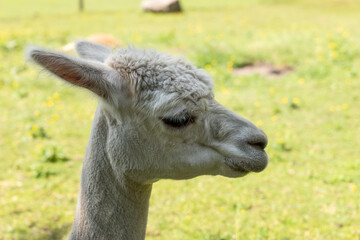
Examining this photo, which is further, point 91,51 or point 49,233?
point 49,233

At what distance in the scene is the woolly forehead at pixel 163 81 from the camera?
214cm

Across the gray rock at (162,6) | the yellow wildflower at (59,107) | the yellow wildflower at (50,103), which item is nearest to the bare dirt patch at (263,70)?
the yellow wildflower at (59,107)

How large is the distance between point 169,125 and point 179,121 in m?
0.06

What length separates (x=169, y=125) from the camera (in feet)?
7.22

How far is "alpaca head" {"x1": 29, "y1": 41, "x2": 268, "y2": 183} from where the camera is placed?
2154mm

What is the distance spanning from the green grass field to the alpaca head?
272 millimetres

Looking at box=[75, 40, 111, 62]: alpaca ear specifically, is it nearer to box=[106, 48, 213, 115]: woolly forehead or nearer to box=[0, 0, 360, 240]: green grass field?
box=[0, 0, 360, 240]: green grass field

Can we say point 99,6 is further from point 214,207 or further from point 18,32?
point 214,207

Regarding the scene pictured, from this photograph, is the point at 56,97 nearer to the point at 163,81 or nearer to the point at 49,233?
the point at 49,233

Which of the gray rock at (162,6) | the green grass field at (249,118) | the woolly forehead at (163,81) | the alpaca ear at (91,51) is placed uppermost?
the gray rock at (162,6)

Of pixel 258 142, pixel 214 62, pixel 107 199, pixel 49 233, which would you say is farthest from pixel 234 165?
→ pixel 214 62

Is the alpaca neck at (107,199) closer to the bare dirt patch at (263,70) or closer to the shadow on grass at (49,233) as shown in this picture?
the shadow on grass at (49,233)

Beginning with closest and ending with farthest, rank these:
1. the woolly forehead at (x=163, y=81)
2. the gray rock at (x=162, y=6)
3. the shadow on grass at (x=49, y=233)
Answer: the woolly forehead at (x=163, y=81) < the shadow on grass at (x=49, y=233) < the gray rock at (x=162, y=6)

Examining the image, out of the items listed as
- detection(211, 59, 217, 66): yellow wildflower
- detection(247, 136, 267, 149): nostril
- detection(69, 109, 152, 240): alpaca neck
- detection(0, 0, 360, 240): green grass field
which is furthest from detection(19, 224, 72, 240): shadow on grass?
detection(211, 59, 217, 66): yellow wildflower
